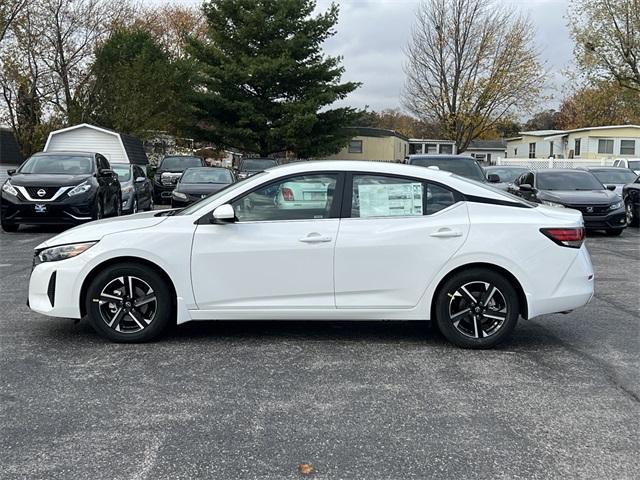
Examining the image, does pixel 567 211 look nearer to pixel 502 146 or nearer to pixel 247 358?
pixel 247 358

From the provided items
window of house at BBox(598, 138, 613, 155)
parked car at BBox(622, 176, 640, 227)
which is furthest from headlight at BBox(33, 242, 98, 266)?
window of house at BBox(598, 138, 613, 155)

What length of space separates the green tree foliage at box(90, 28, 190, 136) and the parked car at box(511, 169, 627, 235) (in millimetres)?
24319

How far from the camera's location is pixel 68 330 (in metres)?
5.88

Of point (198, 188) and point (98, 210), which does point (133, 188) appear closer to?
point (198, 188)

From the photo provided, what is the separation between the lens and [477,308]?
539cm

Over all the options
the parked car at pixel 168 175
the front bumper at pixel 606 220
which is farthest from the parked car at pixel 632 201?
the parked car at pixel 168 175

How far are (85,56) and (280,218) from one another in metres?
34.8

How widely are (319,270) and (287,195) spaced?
691 mm

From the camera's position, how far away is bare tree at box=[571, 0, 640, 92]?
35.0 meters

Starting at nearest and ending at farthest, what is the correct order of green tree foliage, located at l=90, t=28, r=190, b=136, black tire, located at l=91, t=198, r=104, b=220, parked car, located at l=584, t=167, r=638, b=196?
black tire, located at l=91, t=198, r=104, b=220, parked car, located at l=584, t=167, r=638, b=196, green tree foliage, located at l=90, t=28, r=190, b=136

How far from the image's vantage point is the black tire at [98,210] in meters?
13.1

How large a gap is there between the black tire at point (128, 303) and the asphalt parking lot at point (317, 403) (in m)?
0.14

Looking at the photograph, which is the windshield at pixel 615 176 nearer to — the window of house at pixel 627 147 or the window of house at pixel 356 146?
the window of house at pixel 627 147

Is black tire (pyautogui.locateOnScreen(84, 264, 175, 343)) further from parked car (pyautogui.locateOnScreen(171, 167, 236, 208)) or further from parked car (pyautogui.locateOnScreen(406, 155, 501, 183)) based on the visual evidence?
parked car (pyautogui.locateOnScreen(171, 167, 236, 208))
